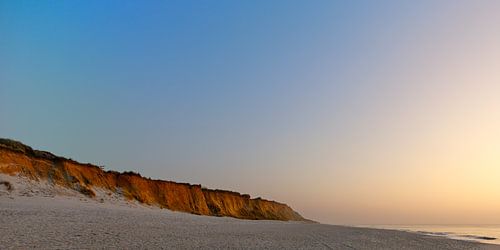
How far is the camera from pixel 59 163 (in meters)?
36.3

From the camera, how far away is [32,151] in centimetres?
3575

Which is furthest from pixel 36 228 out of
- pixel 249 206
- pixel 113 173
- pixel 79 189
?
pixel 249 206

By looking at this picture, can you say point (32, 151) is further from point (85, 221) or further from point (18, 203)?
point (85, 221)

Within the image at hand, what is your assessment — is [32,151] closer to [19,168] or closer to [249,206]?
[19,168]

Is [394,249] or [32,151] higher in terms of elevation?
[32,151]

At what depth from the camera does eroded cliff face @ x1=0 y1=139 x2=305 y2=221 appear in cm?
3259

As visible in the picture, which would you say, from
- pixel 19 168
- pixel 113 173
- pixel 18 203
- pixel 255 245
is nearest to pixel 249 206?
pixel 113 173

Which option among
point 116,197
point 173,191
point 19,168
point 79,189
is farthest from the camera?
point 173,191

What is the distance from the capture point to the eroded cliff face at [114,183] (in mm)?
32594

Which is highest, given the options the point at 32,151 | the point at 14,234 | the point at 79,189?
the point at 32,151

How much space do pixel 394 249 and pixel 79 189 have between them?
2554 centimetres

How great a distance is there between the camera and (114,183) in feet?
141

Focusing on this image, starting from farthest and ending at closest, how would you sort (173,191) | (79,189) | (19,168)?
(173,191), (79,189), (19,168)

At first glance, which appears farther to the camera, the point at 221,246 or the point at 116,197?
the point at 116,197
